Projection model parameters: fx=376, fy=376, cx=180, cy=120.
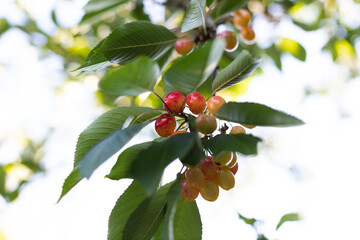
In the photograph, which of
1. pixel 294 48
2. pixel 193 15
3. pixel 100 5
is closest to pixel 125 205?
pixel 193 15

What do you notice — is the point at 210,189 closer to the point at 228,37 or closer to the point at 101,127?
the point at 101,127

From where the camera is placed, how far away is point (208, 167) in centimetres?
84

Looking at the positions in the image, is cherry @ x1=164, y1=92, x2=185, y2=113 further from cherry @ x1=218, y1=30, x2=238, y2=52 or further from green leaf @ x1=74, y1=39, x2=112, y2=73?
cherry @ x1=218, y1=30, x2=238, y2=52

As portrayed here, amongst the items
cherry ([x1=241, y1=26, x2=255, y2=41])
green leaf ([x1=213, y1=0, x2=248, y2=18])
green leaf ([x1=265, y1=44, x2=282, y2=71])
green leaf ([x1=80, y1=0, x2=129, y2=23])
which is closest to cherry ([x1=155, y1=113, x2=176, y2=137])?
green leaf ([x1=213, y1=0, x2=248, y2=18])

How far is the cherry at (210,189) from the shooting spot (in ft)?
2.85

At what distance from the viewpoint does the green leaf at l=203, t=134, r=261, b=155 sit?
71 cm

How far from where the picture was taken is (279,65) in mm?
2066

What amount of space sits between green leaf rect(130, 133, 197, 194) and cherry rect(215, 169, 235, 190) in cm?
20

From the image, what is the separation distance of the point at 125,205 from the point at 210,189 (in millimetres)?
206

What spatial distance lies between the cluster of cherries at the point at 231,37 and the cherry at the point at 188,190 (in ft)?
1.76

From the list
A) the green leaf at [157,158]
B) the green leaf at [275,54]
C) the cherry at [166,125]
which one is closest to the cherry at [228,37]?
the cherry at [166,125]

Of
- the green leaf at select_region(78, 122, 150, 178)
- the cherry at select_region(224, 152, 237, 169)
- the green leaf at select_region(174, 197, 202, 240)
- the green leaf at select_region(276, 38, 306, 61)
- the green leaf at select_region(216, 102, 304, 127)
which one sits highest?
the green leaf at select_region(78, 122, 150, 178)

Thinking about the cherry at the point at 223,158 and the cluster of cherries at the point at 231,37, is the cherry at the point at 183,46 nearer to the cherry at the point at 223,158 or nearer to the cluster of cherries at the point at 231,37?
the cluster of cherries at the point at 231,37

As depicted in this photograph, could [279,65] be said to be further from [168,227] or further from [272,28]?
[168,227]
